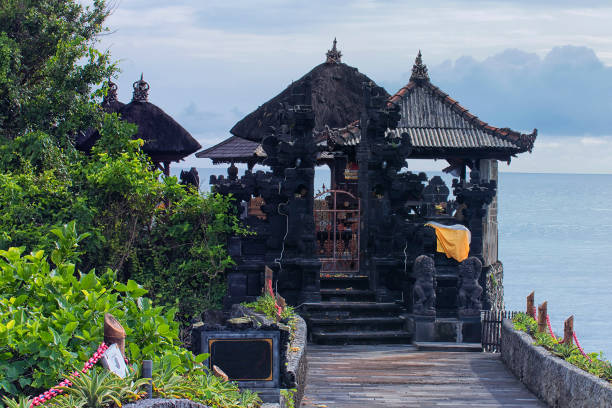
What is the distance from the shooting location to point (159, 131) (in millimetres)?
28234

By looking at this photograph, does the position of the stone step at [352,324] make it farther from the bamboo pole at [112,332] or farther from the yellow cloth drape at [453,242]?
the bamboo pole at [112,332]

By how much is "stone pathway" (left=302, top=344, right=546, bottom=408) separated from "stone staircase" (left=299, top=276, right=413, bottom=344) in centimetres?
29

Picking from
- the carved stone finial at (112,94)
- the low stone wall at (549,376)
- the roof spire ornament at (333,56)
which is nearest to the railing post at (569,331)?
the low stone wall at (549,376)

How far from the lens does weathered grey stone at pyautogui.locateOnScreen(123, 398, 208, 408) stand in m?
7.50

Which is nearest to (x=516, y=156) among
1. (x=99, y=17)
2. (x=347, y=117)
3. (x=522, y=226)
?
(x=347, y=117)

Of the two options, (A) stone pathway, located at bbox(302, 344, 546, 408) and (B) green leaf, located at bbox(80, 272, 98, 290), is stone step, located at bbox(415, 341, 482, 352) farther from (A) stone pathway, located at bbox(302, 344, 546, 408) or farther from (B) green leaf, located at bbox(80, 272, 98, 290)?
(B) green leaf, located at bbox(80, 272, 98, 290)

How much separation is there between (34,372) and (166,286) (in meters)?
11.3

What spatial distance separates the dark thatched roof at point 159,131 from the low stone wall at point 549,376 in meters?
14.3

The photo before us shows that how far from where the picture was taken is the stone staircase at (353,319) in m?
18.5

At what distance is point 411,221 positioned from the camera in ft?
66.6

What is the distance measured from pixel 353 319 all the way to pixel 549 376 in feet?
18.9

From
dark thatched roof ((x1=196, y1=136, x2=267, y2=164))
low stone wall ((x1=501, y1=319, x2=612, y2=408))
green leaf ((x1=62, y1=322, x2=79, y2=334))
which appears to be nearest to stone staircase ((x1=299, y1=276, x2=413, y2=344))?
low stone wall ((x1=501, y1=319, x2=612, y2=408))

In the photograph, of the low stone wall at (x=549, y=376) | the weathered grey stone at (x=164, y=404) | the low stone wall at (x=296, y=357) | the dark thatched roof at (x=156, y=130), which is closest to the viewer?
the weathered grey stone at (x=164, y=404)

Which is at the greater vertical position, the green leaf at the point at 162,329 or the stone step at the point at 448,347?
the green leaf at the point at 162,329
